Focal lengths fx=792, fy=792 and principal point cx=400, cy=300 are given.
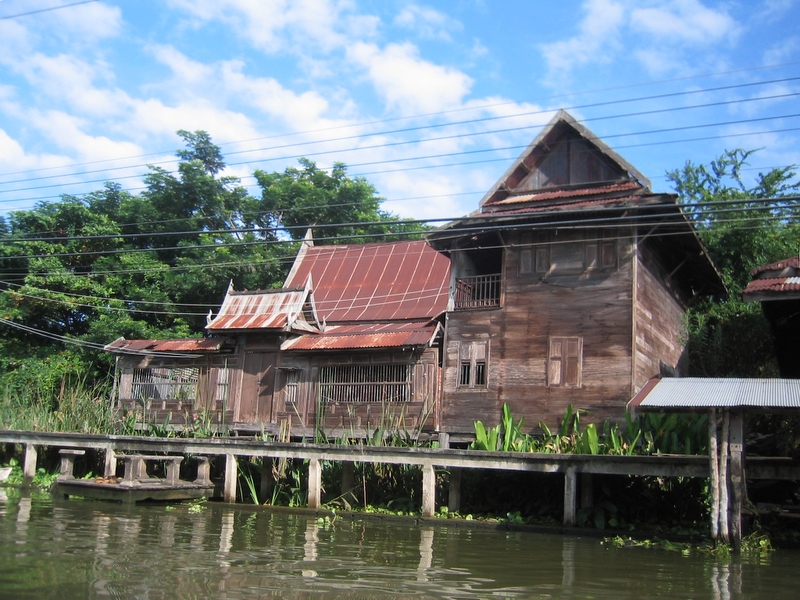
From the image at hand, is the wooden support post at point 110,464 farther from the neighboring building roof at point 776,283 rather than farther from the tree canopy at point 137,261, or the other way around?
the neighboring building roof at point 776,283

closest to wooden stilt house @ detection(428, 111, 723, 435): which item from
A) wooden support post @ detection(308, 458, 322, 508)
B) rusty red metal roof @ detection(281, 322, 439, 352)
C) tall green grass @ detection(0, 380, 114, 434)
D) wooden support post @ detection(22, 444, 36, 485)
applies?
rusty red metal roof @ detection(281, 322, 439, 352)

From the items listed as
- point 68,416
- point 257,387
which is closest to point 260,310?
point 257,387

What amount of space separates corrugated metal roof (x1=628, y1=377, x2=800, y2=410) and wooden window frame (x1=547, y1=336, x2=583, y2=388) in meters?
4.16

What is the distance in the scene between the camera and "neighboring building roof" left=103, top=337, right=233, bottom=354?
73.9ft

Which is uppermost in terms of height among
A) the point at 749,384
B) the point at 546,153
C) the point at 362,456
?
the point at 546,153

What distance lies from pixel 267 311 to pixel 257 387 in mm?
2126

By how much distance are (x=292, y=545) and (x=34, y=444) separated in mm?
13238

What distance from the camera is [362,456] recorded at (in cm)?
1659

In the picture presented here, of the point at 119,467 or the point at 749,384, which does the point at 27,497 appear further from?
Result: the point at 749,384

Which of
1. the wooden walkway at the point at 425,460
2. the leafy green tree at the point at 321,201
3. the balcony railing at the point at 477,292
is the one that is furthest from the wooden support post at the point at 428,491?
the leafy green tree at the point at 321,201

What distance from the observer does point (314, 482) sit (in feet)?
56.6

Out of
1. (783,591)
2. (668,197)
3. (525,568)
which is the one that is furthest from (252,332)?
(783,591)

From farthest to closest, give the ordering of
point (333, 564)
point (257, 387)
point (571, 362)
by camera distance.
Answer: point (257, 387) → point (571, 362) → point (333, 564)

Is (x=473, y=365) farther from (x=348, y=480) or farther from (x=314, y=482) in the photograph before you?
(x=314, y=482)
